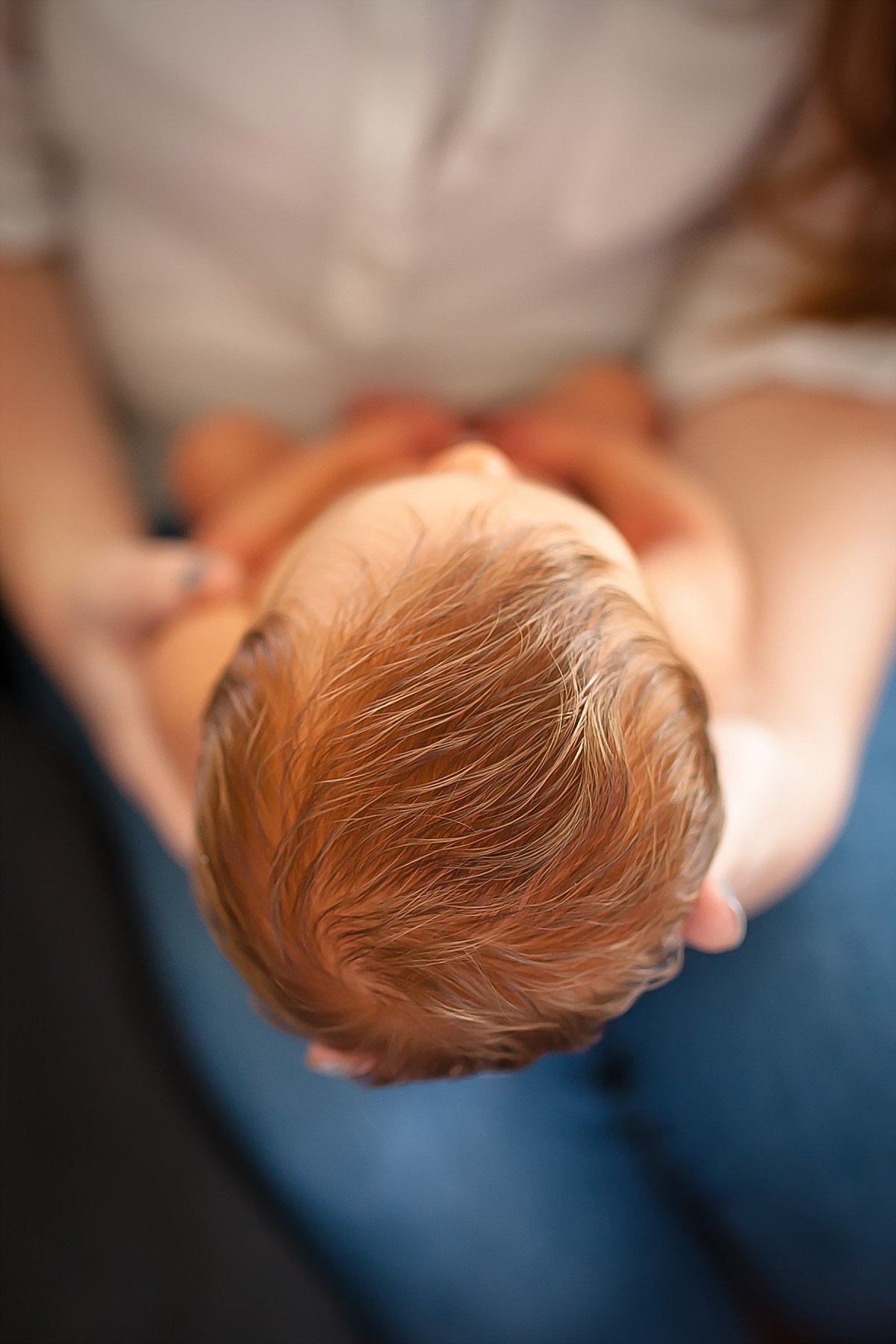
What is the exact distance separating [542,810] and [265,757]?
0.13 m

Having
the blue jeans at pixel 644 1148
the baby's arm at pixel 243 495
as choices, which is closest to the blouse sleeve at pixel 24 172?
the baby's arm at pixel 243 495

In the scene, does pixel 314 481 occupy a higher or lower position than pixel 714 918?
higher

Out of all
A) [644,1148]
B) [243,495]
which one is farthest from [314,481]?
[644,1148]

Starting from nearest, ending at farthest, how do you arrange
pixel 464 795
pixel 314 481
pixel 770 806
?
pixel 464 795
pixel 770 806
pixel 314 481

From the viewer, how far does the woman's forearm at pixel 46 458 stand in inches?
29.5

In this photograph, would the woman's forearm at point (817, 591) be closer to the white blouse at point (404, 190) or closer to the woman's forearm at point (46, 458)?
the white blouse at point (404, 190)

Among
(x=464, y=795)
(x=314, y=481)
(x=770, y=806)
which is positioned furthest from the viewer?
(x=314, y=481)

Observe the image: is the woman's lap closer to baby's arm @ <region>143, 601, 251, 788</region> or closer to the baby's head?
the baby's head

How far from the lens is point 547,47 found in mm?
610

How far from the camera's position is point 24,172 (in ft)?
2.30

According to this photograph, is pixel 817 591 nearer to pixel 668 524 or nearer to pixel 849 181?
pixel 668 524

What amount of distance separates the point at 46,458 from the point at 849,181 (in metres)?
0.68

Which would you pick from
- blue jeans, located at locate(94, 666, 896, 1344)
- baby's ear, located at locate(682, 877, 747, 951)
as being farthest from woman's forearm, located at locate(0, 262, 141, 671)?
baby's ear, located at locate(682, 877, 747, 951)

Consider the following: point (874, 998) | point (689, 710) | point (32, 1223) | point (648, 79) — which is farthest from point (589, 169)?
point (32, 1223)
